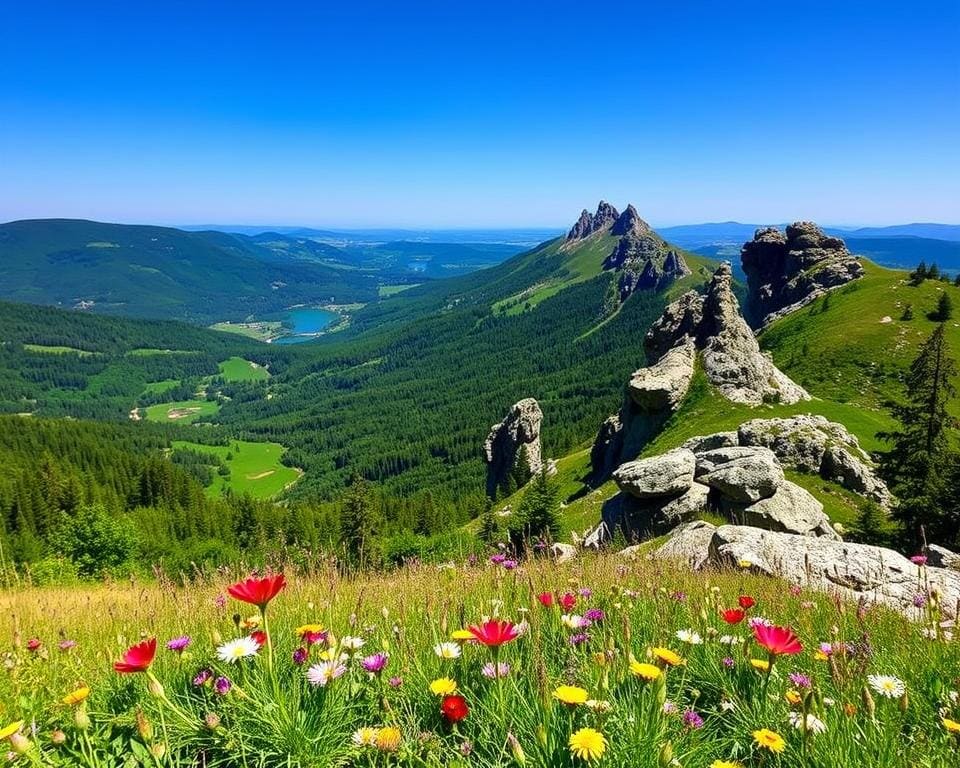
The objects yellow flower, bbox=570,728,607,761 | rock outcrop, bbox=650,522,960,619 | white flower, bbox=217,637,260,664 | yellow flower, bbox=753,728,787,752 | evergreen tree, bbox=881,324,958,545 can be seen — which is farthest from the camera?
evergreen tree, bbox=881,324,958,545

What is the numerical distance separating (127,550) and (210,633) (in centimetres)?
5742

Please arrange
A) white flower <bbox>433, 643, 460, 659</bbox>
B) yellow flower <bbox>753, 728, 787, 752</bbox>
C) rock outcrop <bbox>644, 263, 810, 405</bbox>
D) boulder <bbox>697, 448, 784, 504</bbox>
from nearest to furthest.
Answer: yellow flower <bbox>753, 728, 787, 752</bbox> < white flower <bbox>433, 643, 460, 659</bbox> < boulder <bbox>697, 448, 784, 504</bbox> < rock outcrop <bbox>644, 263, 810, 405</bbox>

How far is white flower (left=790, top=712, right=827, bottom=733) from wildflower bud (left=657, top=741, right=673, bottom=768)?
2.68 ft

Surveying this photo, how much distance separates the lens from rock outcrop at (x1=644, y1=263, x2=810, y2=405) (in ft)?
157

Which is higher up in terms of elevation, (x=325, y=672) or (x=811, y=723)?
(x=325, y=672)

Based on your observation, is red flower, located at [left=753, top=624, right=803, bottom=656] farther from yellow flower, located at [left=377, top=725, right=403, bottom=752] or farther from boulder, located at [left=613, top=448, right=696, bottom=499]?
boulder, located at [left=613, top=448, right=696, bottom=499]

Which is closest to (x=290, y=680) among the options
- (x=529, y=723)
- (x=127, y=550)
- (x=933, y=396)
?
(x=529, y=723)

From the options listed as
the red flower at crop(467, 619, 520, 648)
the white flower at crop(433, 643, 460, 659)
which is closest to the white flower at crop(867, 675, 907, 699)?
the red flower at crop(467, 619, 520, 648)

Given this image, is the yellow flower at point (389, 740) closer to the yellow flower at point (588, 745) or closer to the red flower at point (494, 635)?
the red flower at point (494, 635)

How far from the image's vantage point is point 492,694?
303 centimetres

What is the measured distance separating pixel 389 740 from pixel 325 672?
2.03 ft

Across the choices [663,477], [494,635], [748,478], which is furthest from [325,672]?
[663,477]

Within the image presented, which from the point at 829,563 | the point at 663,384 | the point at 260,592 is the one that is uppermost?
the point at 260,592

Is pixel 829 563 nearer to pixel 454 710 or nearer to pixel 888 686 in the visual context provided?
pixel 888 686
